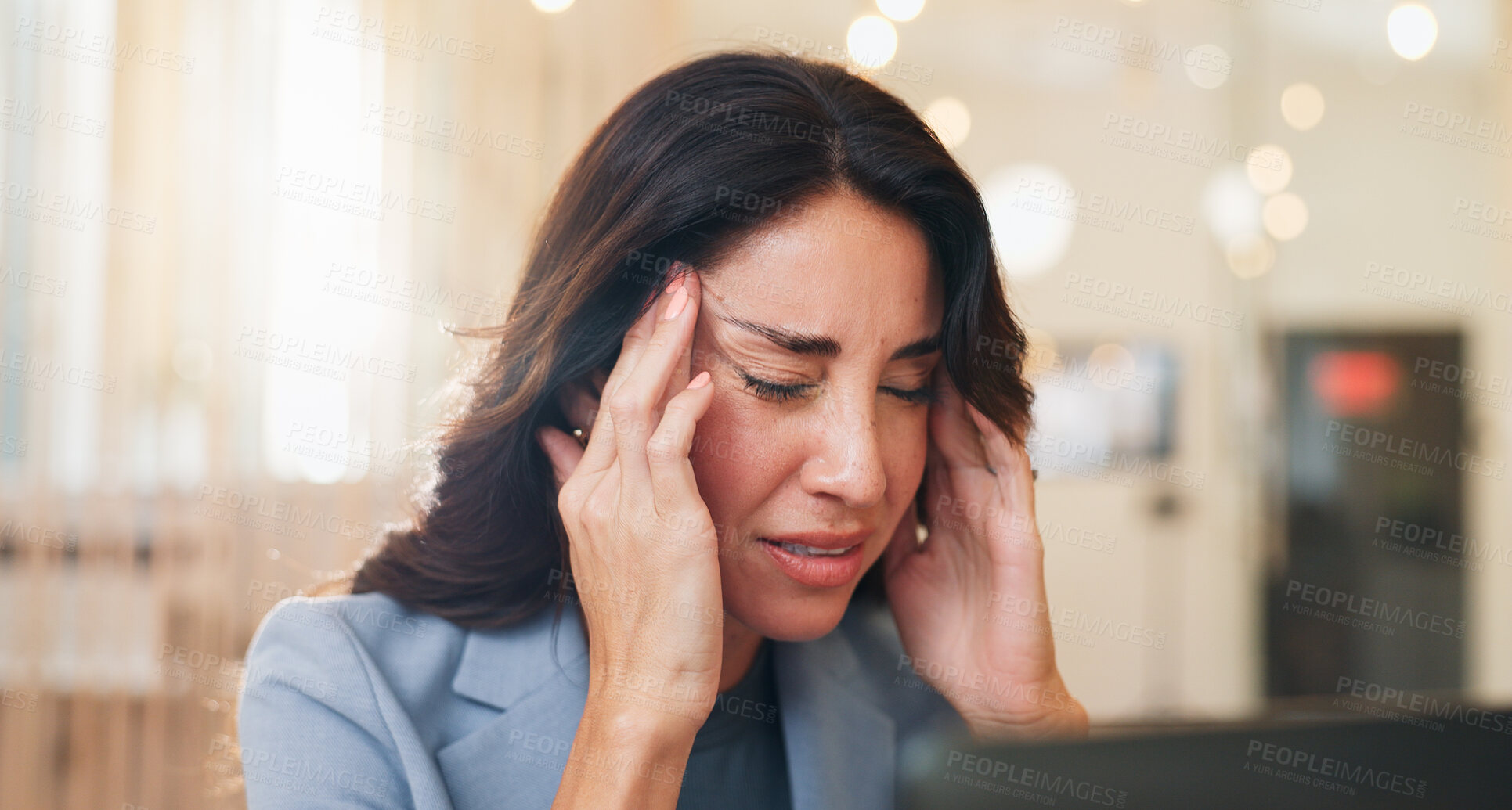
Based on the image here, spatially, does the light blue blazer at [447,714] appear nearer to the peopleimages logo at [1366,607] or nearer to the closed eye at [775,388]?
the closed eye at [775,388]

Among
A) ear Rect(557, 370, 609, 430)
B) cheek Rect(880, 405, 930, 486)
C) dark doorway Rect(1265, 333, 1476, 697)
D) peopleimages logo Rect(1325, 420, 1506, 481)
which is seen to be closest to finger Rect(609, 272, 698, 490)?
ear Rect(557, 370, 609, 430)

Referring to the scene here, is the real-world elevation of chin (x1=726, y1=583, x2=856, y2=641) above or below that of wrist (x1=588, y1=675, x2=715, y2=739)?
above

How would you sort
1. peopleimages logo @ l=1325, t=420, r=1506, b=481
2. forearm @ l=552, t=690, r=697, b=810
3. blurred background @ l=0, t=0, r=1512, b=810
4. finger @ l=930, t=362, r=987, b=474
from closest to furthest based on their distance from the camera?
1. forearm @ l=552, t=690, r=697, b=810
2. finger @ l=930, t=362, r=987, b=474
3. blurred background @ l=0, t=0, r=1512, b=810
4. peopleimages logo @ l=1325, t=420, r=1506, b=481

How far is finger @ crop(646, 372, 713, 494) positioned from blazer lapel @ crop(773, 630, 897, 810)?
425 mm

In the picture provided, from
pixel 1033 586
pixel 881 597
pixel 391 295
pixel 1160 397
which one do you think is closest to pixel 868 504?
pixel 1033 586

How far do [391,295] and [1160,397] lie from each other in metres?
3.39

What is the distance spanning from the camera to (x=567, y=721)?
116cm

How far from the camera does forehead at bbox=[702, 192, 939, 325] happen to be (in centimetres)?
106

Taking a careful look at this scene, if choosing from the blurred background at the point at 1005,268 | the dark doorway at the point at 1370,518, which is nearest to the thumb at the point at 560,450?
the blurred background at the point at 1005,268

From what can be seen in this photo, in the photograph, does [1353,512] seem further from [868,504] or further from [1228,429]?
[868,504]

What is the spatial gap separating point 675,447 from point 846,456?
190 mm

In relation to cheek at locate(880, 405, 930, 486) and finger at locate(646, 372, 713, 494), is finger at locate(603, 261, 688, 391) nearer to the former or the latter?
finger at locate(646, 372, 713, 494)

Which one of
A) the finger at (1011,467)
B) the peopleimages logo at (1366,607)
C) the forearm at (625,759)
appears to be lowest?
the peopleimages logo at (1366,607)

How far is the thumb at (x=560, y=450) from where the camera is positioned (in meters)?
1.18
